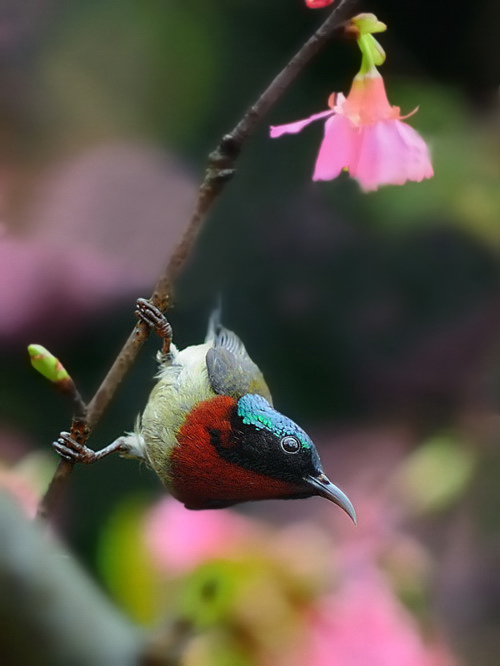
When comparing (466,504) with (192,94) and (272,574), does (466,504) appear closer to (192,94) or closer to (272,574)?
(272,574)

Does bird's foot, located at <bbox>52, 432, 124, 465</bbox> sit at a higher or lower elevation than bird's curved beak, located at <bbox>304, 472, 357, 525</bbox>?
lower

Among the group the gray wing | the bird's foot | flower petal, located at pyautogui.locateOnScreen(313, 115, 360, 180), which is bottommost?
the bird's foot

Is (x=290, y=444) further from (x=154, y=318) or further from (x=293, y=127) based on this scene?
(x=293, y=127)

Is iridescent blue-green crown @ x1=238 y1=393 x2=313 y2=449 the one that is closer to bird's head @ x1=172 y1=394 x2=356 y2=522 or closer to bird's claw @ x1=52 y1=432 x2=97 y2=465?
bird's head @ x1=172 y1=394 x2=356 y2=522

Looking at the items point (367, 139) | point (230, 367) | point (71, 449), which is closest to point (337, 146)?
point (367, 139)

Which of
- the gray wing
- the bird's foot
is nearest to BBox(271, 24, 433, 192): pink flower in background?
the gray wing

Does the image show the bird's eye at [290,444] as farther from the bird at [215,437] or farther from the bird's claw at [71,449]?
the bird's claw at [71,449]

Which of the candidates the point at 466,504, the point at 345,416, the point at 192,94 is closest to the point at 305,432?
the point at 345,416
